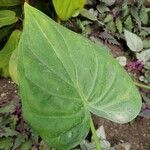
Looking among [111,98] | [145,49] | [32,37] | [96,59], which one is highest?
[32,37]

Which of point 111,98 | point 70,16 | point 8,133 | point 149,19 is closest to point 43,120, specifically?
point 111,98

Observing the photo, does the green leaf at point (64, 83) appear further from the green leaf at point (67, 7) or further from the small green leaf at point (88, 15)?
the small green leaf at point (88, 15)

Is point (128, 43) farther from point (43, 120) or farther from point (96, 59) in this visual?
point (43, 120)

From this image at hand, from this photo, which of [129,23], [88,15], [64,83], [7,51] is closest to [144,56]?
[129,23]

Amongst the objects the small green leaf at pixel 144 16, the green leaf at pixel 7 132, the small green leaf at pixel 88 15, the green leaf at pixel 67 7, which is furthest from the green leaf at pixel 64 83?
the small green leaf at pixel 144 16

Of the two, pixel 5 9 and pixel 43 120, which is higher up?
pixel 43 120

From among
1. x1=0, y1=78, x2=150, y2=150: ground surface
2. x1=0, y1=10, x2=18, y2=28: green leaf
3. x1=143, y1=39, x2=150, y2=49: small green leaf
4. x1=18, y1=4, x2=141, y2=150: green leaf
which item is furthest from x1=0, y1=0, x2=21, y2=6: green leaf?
x1=18, y1=4, x2=141, y2=150: green leaf
